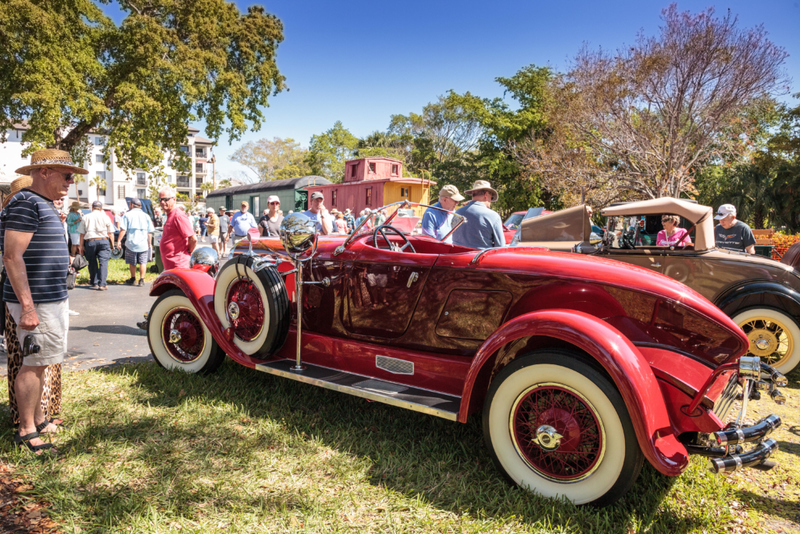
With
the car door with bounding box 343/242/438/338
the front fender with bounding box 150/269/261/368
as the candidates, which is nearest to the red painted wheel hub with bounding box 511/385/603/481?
A: the car door with bounding box 343/242/438/338

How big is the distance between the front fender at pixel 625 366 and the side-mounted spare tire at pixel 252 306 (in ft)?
5.80

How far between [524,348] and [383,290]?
108 centimetres

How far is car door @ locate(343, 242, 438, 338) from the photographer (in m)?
3.30

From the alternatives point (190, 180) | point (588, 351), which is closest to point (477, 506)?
point (588, 351)

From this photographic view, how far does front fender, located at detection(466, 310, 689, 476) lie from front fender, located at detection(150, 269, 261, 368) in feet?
7.10

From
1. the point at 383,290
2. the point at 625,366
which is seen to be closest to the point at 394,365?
the point at 383,290

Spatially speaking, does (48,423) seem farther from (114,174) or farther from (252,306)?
(114,174)

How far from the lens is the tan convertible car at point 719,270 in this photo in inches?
196

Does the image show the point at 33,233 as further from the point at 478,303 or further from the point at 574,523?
the point at 574,523

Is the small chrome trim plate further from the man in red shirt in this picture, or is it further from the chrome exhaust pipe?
the man in red shirt

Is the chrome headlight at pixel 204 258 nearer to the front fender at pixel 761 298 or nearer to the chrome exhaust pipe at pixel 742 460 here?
the chrome exhaust pipe at pixel 742 460

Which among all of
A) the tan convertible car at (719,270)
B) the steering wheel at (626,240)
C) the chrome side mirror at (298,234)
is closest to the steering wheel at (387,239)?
the chrome side mirror at (298,234)

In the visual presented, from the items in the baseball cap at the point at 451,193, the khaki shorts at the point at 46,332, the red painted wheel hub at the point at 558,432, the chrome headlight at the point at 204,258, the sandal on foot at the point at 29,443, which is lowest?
the sandal on foot at the point at 29,443

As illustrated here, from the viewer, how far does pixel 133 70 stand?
640 inches
